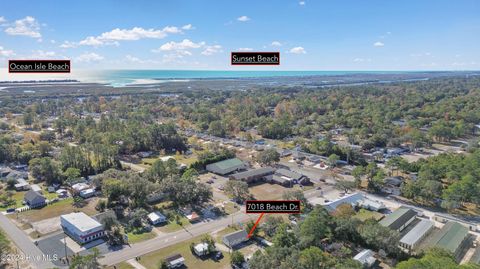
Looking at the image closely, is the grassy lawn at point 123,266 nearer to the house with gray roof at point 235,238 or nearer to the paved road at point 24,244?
the paved road at point 24,244

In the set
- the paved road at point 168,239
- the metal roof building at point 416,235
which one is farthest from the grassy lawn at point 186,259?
the metal roof building at point 416,235

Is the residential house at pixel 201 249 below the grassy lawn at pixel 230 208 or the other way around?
below

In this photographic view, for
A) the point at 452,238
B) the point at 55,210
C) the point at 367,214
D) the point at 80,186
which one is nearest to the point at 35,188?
the point at 80,186

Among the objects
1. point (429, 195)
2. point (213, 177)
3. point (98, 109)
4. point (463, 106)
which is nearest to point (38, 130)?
point (98, 109)

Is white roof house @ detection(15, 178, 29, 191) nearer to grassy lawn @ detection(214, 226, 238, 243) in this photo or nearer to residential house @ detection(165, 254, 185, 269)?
residential house @ detection(165, 254, 185, 269)

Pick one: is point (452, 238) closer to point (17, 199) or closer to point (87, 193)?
point (87, 193)

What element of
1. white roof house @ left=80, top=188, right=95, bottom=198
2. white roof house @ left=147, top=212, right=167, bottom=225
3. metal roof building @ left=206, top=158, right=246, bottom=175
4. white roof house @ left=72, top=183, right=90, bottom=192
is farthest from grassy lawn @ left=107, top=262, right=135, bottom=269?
metal roof building @ left=206, top=158, right=246, bottom=175

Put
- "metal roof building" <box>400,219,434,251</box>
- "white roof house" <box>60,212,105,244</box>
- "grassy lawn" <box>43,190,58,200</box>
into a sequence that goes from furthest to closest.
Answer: "grassy lawn" <box>43,190,58,200</box> → "white roof house" <box>60,212,105,244</box> → "metal roof building" <box>400,219,434,251</box>
